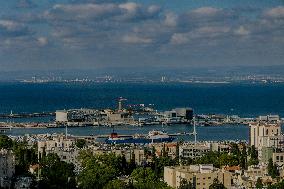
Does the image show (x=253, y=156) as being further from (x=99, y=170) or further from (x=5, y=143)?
(x=5, y=143)

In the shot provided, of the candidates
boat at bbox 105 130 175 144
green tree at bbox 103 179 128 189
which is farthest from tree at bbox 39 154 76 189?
boat at bbox 105 130 175 144

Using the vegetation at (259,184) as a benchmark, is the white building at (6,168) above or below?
above

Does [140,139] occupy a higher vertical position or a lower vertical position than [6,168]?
lower

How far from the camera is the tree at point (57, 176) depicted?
11.7 metres

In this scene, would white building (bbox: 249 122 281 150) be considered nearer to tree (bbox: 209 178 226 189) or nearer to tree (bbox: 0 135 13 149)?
tree (bbox: 0 135 13 149)

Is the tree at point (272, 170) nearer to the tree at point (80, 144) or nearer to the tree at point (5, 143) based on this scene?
the tree at point (5, 143)

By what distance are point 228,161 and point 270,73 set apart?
3593 inches

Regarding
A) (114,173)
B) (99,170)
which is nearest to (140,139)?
(114,173)

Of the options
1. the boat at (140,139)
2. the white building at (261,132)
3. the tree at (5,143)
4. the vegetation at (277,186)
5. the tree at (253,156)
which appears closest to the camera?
the vegetation at (277,186)

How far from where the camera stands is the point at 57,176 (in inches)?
479

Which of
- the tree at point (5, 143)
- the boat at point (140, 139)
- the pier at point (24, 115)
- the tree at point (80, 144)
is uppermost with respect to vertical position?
the tree at point (5, 143)

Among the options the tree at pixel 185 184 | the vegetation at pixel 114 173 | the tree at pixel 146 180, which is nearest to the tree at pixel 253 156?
the vegetation at pixel 114 173

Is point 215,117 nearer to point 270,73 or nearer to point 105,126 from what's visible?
point 105,126

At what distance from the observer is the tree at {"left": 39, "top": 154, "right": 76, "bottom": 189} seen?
1172 cm
